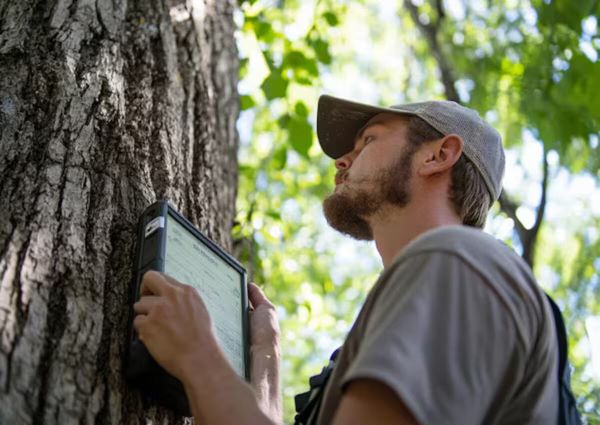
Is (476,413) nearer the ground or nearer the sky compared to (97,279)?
nearer the ground

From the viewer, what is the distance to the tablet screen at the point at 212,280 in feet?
6.97

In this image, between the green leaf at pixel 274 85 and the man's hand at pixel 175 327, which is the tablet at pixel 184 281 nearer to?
the man's hand at pixel 175 327

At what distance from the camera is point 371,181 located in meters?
2.67

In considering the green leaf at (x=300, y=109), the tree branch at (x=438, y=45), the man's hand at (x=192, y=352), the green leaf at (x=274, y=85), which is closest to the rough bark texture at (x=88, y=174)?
the man's hand at (x=192, y=352)

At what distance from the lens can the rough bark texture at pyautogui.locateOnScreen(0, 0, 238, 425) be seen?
5.81ft

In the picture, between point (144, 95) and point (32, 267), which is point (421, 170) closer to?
point (144, 95)

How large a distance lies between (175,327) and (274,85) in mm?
3295

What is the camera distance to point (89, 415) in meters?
1.74

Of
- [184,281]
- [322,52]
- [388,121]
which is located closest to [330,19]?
[322,52]

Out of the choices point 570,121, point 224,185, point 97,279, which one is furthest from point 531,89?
point 97,279

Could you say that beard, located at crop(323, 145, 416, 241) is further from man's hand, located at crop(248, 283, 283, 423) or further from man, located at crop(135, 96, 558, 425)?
man, located at crop(135, 96, 558, 425)

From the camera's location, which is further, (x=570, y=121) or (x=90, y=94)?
(x=570, y=121)

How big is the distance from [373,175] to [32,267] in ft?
4.06

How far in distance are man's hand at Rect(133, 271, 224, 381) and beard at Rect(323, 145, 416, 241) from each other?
0.93 m
